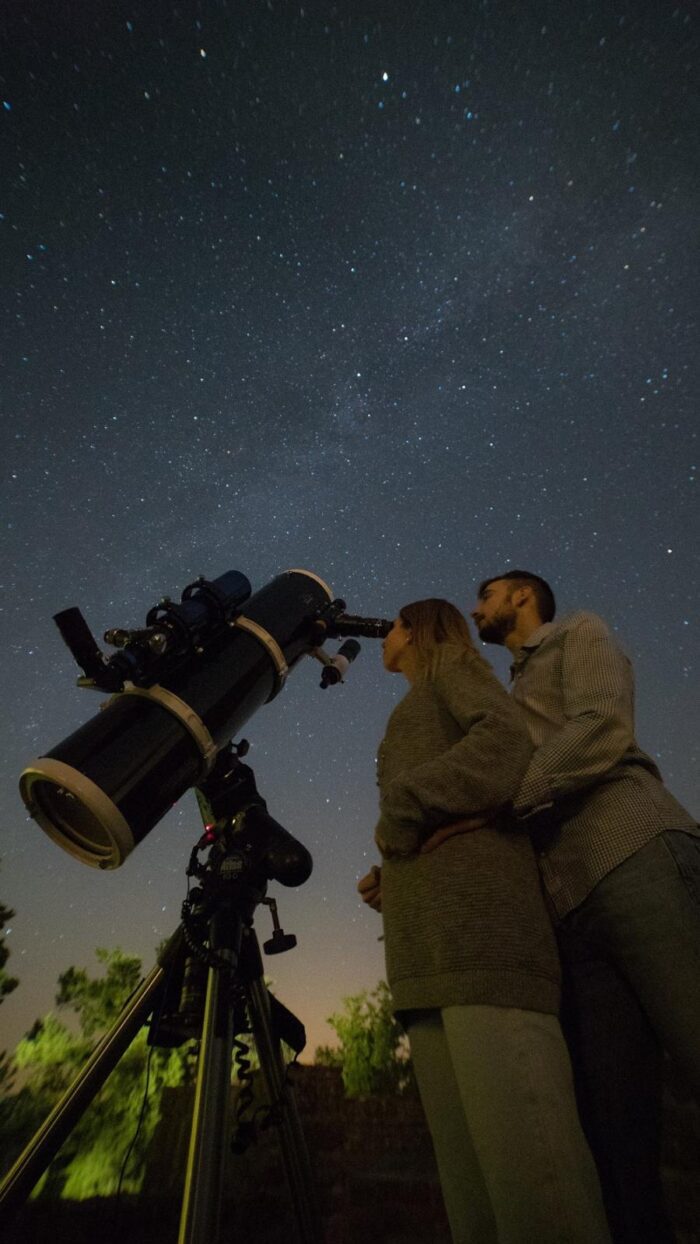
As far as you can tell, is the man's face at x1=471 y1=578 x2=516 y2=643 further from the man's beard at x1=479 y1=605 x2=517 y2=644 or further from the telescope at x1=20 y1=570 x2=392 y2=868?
the telescope at x1=20 y1=570 x2=392 y2=868

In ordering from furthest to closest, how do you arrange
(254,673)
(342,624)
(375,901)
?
(342,624) → (254,673) → (375,901)

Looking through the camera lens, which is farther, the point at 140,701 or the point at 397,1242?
the point at 397,1242

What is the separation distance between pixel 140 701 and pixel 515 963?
128cm

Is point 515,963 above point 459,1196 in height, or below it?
above

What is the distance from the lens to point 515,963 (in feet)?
3.69

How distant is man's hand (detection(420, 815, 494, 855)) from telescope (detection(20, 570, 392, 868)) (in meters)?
0.84

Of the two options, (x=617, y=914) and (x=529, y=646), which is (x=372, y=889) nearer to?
(x=617, y=914)

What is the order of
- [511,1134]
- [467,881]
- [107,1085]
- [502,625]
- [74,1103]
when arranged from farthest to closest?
[107,1085] → [502,625] → [74,1103] → [467,881] → [511,1134]

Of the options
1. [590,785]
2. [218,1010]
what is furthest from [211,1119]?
[590,785]

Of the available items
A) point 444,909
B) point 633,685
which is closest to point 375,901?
point 444,909

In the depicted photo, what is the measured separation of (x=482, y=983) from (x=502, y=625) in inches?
53.8

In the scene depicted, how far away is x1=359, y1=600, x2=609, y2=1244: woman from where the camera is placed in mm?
961

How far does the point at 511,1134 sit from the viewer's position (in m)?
0.98

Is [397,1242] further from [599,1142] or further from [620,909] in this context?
[620,909]
